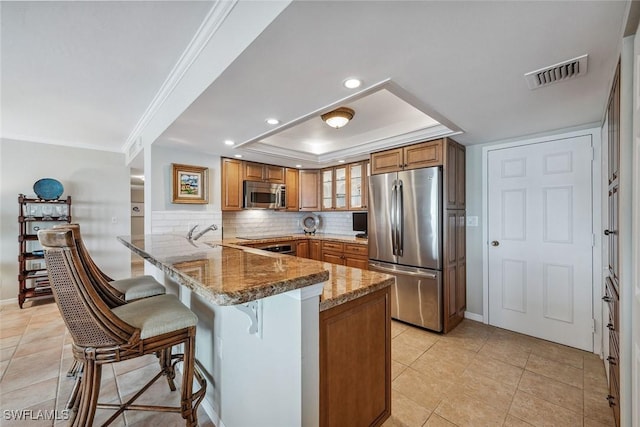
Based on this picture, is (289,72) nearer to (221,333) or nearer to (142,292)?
(221,333)

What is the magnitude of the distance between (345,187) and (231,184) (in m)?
1.81

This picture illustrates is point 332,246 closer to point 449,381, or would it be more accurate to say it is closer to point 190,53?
point 449,381

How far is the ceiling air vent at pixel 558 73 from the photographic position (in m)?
1.53

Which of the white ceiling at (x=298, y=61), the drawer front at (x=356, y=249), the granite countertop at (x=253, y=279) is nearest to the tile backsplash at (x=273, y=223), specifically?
the drawer front at (x=356, y=249)

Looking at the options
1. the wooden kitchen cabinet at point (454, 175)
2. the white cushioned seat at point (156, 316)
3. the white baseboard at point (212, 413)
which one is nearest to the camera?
the white cushioned seat at point (156, 316)

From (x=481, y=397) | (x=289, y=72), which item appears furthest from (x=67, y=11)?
(x=481, y=397)

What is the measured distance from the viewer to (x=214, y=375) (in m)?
1.66

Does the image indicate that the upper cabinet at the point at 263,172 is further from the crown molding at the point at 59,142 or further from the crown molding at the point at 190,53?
the crown molding at the point at 59,142

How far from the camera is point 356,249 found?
12.8 feet

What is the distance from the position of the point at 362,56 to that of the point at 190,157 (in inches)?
115

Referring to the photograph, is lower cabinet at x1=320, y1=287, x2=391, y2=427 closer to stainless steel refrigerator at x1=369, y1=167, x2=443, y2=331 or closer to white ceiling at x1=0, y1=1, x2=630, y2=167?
white ceiling at x1=0, y1=1, x2=630, y2=167

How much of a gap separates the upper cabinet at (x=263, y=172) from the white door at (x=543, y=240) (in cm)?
309

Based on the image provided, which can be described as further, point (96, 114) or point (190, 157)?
point (190, 157)

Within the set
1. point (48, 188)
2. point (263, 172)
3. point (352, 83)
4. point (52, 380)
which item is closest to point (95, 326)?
point (52, 380)
